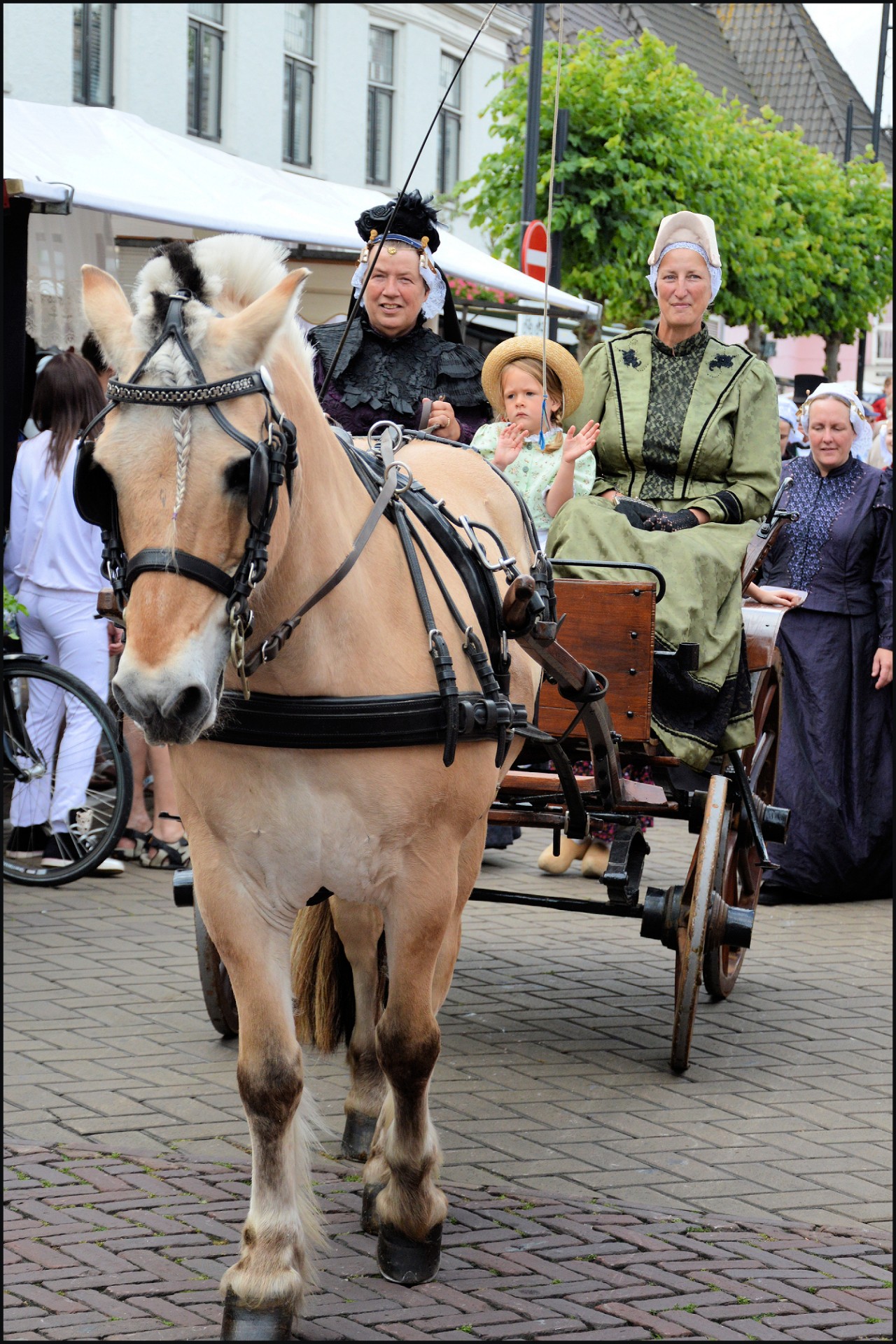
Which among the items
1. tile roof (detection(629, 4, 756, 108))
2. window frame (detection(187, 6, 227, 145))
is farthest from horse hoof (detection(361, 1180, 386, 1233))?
tile roof (detection(629, 4, 756, 108))

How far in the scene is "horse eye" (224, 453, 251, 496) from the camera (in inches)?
101

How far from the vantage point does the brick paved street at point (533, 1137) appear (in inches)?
129

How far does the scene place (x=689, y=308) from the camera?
17.3 feet

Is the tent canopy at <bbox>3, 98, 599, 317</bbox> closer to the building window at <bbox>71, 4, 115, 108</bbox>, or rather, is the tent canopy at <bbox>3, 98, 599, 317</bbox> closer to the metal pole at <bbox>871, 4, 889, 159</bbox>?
the building window at <bbox>71, 4, 115, 108</bbox>

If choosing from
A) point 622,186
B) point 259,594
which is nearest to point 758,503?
point 259,594

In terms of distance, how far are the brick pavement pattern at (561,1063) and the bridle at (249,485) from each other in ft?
6.51

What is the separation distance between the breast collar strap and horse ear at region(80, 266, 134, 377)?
61mm

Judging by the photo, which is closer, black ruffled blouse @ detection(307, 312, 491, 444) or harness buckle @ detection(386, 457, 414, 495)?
harness buckle @ detection(386, 457, 414, 495)

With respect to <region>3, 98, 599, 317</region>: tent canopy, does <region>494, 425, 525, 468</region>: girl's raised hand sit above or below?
below

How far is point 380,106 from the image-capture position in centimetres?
2206

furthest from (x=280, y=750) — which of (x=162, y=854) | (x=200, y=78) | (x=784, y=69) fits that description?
(x=784, y=69)

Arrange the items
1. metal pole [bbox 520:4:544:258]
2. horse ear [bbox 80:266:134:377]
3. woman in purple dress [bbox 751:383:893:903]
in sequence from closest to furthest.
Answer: horse ear [bbox 80:266:134:377] < woman in purple dress [bbox 751:383:893:903] < metal pole [bbox 520:4:544:258]

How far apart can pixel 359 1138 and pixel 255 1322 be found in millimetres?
1046

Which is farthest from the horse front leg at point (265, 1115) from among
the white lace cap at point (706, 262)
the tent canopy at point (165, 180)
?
the tent canopy at point (165, 180)
